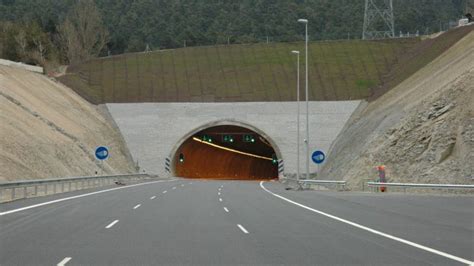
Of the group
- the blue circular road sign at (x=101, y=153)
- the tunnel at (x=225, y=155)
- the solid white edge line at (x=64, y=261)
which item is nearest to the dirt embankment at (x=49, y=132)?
the blue circular road sign at (x=101, y=153)

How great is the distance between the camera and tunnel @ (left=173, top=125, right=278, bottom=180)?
74.8m

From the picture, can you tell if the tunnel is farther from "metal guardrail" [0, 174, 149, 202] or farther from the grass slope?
"metal guardrail" [0, 174, 149, 202]

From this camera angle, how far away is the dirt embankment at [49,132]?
41.1 metres

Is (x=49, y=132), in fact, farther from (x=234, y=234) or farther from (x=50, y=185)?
(x=234, y=234)

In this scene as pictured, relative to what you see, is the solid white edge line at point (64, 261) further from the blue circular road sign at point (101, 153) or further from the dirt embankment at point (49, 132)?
the blue circular road sign at point (101, 153)

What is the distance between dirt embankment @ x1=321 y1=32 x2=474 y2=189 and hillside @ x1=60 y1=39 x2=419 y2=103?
49.1ft

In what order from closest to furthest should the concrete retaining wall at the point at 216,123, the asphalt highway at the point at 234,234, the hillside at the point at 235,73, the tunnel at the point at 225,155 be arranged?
the asphalt highway at the point at 234,234, the concrete retaining wall at the point at 216,123, the hillside at the point at 235,73, the tunnel at the point at 225,155

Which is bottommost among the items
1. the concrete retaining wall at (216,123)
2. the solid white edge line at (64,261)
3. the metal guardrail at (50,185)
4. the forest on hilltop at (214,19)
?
the solid white edge line at (64,261)

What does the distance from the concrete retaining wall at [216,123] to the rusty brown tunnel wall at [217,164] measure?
10.4 feet

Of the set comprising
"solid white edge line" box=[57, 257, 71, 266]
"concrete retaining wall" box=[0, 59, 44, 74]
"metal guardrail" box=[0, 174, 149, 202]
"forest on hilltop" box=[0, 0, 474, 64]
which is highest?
Result: "forest on hilltop" box=[0, 0, 474, 64]

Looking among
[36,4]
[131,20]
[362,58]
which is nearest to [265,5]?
[131,20]


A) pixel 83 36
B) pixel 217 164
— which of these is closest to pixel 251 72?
pixel 217 164

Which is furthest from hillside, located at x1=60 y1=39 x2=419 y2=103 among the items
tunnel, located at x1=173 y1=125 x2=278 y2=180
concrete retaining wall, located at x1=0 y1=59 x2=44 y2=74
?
tunnel, located at x1=173 y1=125 x2=278 y2=180

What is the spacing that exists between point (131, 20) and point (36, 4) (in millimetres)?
20785
